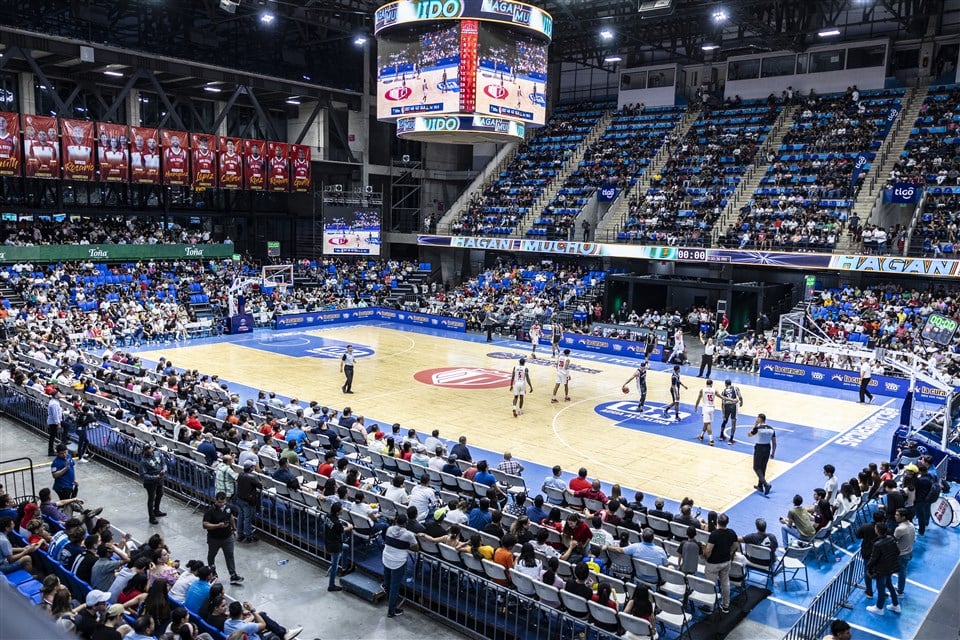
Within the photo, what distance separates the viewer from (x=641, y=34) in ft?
157

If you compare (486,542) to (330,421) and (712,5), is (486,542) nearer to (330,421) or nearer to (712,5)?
(330,421)

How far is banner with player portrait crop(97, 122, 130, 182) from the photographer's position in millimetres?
41781

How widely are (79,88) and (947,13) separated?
49.5 m

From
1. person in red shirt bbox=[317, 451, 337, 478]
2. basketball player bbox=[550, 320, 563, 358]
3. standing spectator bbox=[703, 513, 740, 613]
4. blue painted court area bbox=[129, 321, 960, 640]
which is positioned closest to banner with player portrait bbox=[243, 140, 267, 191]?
blue painted court area bbox=[129, 321, 960, 640]

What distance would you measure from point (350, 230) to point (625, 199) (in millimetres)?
16917

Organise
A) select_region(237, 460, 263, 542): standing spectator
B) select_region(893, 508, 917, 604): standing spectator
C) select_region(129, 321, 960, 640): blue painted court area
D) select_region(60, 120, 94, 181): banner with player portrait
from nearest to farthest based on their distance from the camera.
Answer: select_region(893, 508, 917, 604): standing spectator < select_region(129, 321, 960, 640): blue painted court area < select_region(237, 460, 263, 542): standing spectator < select_region(60, 120, 94, 181): banner with player portrait

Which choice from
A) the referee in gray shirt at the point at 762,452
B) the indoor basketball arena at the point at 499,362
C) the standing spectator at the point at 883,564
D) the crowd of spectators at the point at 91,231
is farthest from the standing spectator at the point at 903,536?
the crowd of spectators at the point at 91,231

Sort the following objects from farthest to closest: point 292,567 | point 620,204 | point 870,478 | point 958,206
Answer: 1. point 620,204
2. point 958,206
3. point 870,478
4. point 292,567

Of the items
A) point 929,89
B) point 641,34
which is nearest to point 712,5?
point 641,34

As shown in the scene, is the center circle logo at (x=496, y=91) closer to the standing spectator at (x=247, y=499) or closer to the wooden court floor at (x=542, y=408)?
the wooden court floor at (x=542, y=408)

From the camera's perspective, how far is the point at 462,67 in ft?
79.0

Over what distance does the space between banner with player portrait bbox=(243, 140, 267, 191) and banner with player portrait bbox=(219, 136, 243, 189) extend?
0.32 meters

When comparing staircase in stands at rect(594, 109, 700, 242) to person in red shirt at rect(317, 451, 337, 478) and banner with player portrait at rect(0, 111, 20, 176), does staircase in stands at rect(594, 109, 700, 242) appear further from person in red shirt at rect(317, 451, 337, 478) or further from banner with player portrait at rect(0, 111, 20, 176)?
banner with player portrait at rect(0, 111, 20, 176)

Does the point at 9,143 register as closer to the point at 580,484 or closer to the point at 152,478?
the point at 152,478
